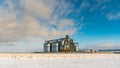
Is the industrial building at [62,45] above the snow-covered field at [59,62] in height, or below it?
above

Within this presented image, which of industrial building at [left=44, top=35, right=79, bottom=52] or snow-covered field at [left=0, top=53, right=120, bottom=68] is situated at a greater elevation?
industrial building at [left=44, top=35, right=79, bottom=52]

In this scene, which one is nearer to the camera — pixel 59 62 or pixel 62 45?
pixel 59 62

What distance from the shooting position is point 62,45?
313 feet

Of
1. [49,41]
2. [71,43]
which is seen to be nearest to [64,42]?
[71,43]

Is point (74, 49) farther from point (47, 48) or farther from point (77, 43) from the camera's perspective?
point (47, 48)

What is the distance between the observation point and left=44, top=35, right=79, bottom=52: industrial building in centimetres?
9438

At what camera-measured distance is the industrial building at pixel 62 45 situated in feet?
310

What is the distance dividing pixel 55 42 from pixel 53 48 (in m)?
3.10

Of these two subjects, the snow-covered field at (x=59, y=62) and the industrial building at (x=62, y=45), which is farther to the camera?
the industrial building at (x=62, y=45)

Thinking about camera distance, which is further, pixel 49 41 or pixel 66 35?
pixel 49 41

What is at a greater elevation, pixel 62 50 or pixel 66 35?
pixel 66 35

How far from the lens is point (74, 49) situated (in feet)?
321

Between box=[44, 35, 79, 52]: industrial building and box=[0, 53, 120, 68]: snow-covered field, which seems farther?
box=[44, 35, 79, 52]: industrial building

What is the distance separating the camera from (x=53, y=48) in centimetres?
9931
